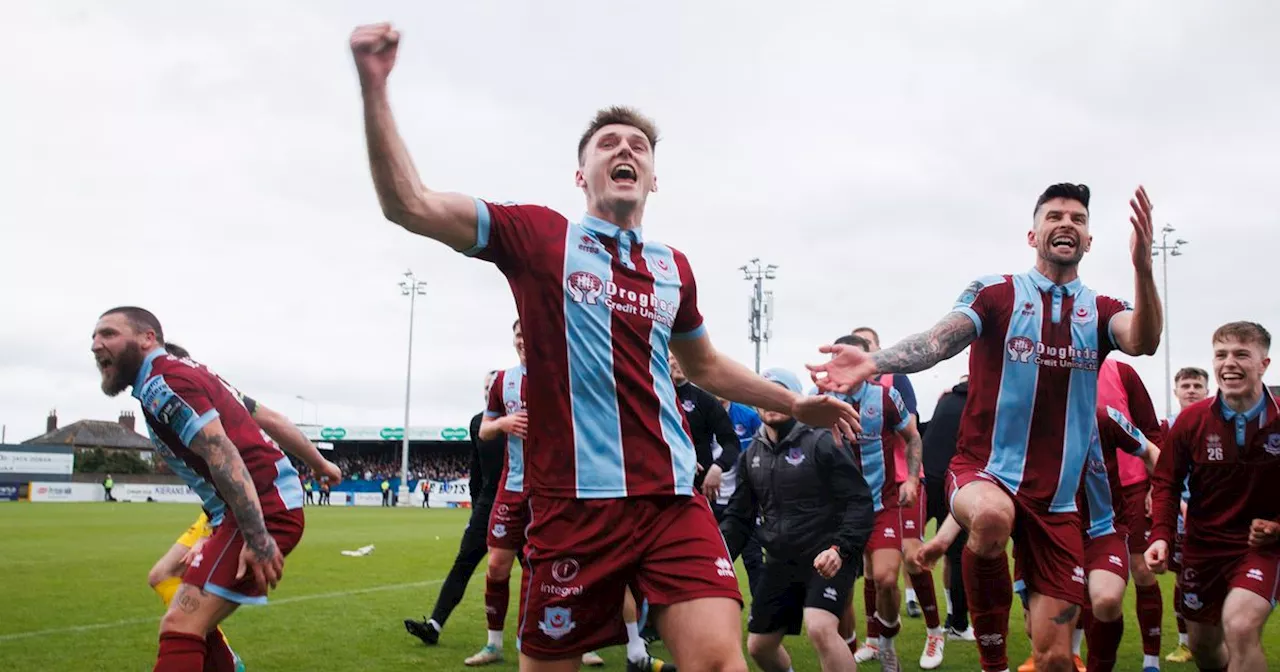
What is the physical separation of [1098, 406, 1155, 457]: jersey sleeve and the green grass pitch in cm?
188

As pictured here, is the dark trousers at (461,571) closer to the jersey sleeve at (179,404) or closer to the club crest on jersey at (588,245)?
the jersey sleeve at (179,404)

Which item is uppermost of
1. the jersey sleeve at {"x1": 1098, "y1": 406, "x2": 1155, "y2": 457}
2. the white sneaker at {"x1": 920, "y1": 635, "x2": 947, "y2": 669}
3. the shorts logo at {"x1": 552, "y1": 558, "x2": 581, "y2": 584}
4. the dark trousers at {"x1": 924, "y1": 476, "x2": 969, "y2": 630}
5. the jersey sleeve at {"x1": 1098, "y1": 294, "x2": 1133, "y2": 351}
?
the jersey sleeve at {"x1": 1098, "y1": 294, "x2": 1133, "y2": 351}

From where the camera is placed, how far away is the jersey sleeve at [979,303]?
5281 millimetres

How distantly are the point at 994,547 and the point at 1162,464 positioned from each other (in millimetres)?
2565

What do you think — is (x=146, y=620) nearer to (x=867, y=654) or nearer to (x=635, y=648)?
(x=635, y=648)

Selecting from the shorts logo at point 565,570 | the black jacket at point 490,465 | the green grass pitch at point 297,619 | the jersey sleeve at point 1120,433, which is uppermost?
the jersey sleeve at point 1120,433

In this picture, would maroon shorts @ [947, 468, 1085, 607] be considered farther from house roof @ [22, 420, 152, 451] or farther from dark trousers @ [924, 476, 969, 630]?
house roof @ [22, 420, 152, 451]

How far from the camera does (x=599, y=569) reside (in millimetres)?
3650

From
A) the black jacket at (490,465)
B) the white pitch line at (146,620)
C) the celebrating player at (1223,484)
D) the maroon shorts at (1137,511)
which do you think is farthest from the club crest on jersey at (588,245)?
the white pitch line at (146,620)

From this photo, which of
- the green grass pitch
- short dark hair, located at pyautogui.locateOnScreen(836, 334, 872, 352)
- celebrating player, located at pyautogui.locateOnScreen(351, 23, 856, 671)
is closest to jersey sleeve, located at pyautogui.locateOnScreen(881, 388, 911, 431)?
short dark hair, located at pyautogui.locateOnScreen(836, 334, 872, 352)

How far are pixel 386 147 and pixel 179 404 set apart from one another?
252cm

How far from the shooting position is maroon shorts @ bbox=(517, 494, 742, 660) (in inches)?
143

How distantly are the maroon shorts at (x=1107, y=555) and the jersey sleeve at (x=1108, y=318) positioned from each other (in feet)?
4.68

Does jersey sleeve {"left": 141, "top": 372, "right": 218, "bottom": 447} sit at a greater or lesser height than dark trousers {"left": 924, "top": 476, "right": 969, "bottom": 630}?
greater
